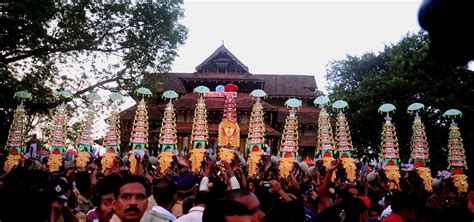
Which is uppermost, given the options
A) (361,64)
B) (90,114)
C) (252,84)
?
(361,64)

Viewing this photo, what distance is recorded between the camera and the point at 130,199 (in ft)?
11.4

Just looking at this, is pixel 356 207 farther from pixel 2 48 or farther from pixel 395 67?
pixel 395 67

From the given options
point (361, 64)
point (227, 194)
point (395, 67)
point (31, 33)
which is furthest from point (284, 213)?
point (361, 64)

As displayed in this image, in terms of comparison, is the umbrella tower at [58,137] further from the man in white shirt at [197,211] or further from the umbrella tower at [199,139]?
the man in white shirt at [197,211]

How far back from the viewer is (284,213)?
3.15m

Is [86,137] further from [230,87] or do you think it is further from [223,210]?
[223,210]

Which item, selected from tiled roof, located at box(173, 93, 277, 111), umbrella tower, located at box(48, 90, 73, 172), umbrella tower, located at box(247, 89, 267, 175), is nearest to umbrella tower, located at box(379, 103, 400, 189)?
umbrella tower, located at box(247, 89, 267, 175)

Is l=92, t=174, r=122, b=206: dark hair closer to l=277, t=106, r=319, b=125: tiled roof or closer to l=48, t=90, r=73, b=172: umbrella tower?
l=48, t=90, r=73, b=172: umbrella tower

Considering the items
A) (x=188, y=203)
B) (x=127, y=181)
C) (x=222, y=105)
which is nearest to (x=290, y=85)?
(x=222, y=105)

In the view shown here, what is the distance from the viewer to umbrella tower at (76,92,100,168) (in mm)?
19203

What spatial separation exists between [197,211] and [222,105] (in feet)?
89.1

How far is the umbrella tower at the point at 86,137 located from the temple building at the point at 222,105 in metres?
8.10

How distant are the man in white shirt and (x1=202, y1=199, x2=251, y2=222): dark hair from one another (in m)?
1.21

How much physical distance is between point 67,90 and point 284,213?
53.4 ft
